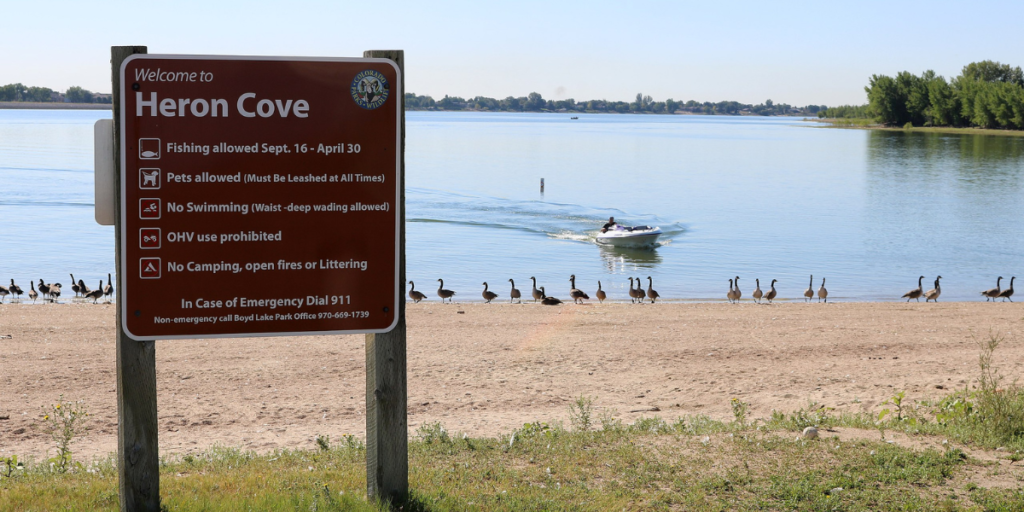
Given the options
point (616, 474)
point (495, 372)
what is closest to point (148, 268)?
point (616, 474)

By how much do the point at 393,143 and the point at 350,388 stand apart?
793cm

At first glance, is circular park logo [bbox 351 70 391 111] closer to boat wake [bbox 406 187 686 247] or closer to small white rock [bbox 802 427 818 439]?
small white rock [bbox 802 427 818 439]

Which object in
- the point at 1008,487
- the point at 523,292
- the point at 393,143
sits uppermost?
the point at 393,143

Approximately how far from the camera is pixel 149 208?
443cm

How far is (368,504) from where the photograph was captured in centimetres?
495

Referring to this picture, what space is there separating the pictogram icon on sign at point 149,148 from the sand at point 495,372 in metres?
4.77

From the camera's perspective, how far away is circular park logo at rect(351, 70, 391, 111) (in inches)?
180

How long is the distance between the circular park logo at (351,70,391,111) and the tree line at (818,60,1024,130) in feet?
570

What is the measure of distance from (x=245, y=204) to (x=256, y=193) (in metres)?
0.08

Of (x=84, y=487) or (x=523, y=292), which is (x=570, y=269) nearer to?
(x=523, y=292)

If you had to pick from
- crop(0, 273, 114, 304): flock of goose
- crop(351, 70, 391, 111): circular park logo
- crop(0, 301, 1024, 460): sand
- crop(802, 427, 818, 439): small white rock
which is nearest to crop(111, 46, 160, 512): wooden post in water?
crop(351, 70, 391, 111): circular park logo

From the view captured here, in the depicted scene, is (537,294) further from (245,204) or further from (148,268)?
(148,268)

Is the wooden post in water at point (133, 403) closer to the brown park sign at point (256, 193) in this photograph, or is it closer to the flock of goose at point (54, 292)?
the brown park sign at point (256, 193)

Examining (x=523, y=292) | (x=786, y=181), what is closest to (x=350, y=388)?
(x=523, y=292)
